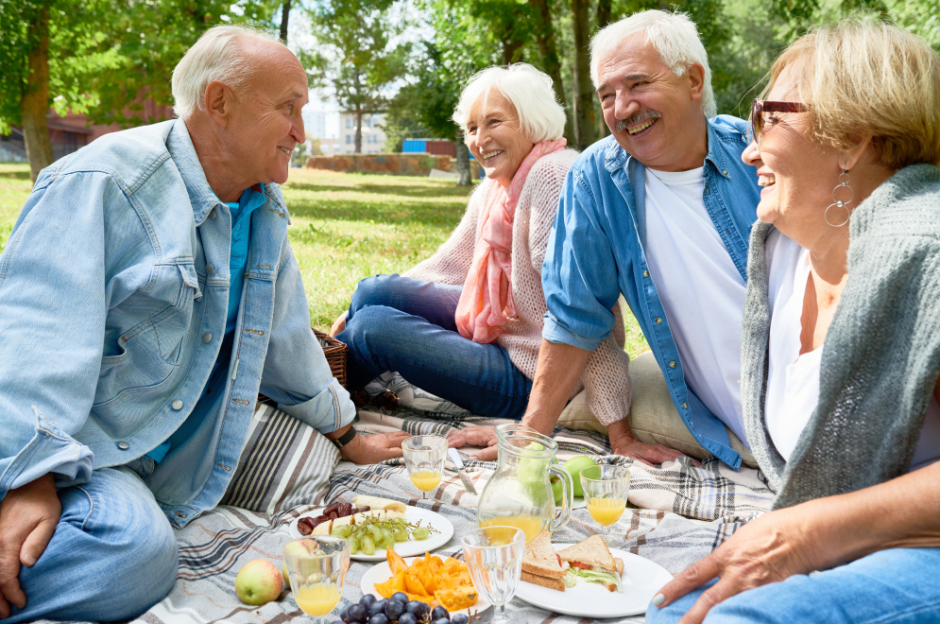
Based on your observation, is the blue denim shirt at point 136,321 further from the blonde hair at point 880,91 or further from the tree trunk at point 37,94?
the tree trunk at point 37,94

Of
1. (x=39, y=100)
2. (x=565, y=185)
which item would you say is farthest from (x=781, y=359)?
(x=39, y=100)

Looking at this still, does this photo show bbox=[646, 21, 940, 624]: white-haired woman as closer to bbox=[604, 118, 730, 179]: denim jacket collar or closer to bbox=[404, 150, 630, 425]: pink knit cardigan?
bbox=[604, 118, 730, 179]: denim jacket collar

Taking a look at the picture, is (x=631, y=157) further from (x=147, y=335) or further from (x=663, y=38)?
(x=147, y=335)

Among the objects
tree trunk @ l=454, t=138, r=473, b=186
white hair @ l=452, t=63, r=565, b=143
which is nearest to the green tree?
tree trunk @ l=454, t=138, r=473, b=186

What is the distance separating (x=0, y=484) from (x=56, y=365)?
376 millimetres

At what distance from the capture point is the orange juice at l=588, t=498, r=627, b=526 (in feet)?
8.54

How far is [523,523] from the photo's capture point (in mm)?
2188

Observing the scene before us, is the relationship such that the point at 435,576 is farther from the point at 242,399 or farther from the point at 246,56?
the point at 246,56

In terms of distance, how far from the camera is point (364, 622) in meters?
2.06

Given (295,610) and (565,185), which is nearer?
(295,610)

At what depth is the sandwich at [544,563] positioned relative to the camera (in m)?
2.26

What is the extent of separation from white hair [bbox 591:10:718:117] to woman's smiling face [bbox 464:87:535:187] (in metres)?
0.84

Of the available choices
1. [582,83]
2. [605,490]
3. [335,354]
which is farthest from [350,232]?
[605,490]

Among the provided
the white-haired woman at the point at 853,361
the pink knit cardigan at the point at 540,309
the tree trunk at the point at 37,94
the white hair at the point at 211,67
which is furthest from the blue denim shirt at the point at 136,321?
the tree trunk at the point at 37,94
